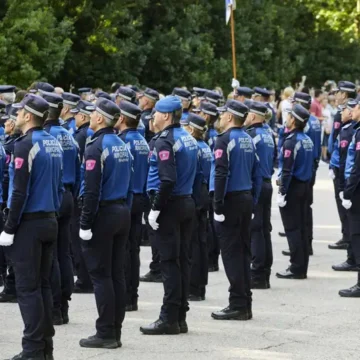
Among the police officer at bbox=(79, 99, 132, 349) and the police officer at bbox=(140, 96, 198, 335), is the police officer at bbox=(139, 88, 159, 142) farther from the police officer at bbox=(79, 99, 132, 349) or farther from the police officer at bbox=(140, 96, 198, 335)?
the police officer at bbox=(79, 99, 132, 349)

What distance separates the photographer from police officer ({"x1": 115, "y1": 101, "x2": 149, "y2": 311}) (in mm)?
12367

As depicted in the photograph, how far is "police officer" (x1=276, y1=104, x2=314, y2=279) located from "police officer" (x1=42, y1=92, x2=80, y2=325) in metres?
2.94

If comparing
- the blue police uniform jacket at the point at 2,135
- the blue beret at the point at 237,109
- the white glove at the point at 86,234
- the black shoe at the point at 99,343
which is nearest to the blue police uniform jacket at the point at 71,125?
the blue police uniform jacket at the point at 2,135

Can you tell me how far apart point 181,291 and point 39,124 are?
2.39 meters

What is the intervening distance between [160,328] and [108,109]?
2.11 meters

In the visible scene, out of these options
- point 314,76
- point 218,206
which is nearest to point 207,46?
point 314,76

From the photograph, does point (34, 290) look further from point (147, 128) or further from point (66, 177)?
point (147, 128)

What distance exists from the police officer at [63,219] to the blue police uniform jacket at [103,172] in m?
1.29

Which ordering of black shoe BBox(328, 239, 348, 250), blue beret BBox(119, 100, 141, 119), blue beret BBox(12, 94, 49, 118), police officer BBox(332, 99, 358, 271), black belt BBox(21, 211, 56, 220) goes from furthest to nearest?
black shoe BBox(328, 239, 348, 250) < police officer BBox(332, 99, 358, 271) < blue beret BBox(119, 100, 141, 119) < blue beret BBox(12, 94, 49, 118) < black belt BBox(21, 211, 56, 220)

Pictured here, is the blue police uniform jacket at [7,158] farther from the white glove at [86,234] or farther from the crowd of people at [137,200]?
the white glove at [86,234]

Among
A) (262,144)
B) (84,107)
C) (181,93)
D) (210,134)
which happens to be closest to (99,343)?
(84,107)

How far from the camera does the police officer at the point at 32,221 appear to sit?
33.1 feet

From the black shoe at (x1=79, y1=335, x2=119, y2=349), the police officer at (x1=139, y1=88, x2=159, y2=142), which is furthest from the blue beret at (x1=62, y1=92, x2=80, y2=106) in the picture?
the black shoe at (x1=79, y1=335, x2=119, y2=349)

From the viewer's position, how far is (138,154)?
43.6 ft
